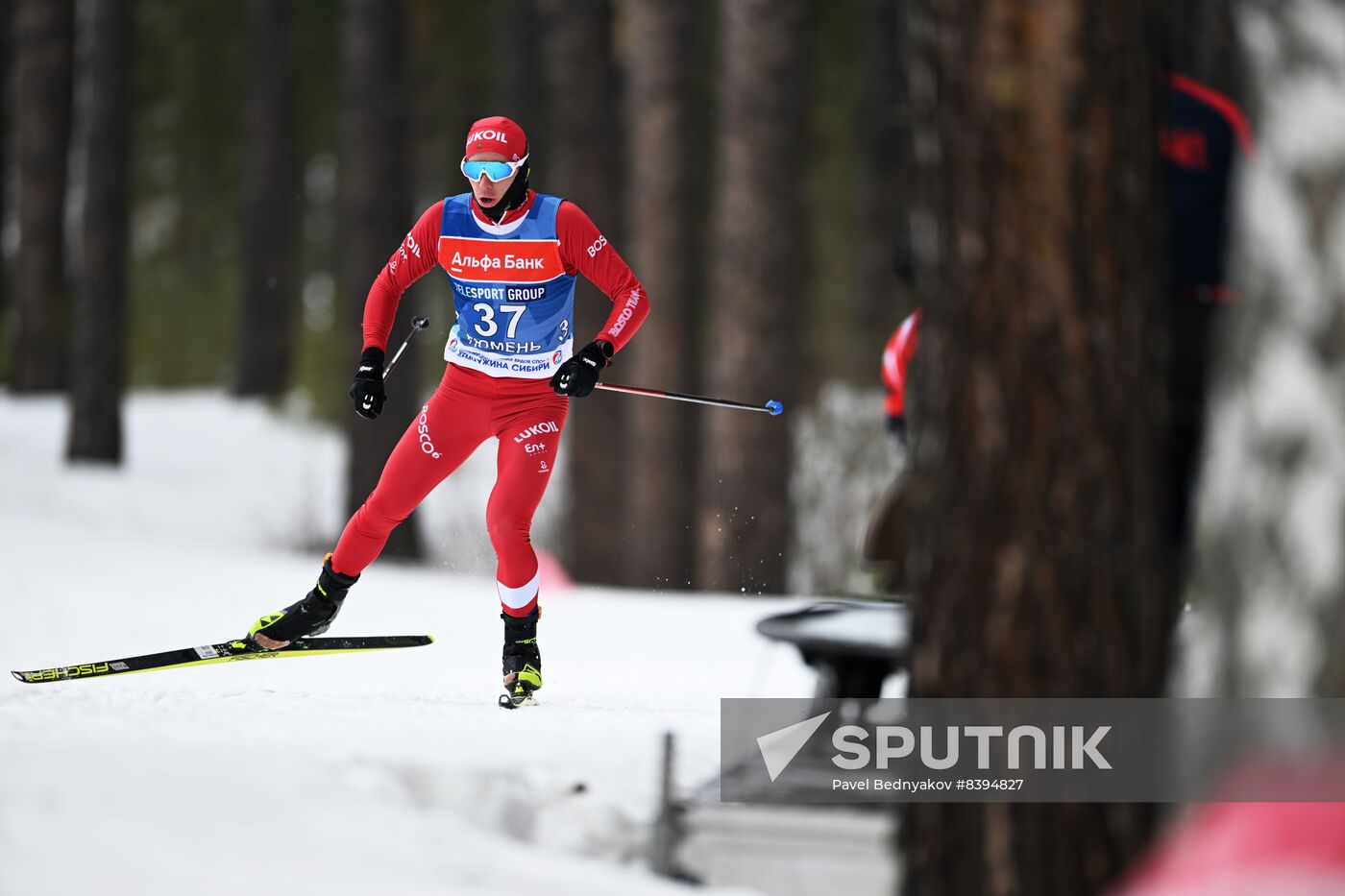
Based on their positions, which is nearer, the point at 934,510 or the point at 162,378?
the point at 934,510

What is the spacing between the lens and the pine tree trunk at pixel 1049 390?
333 cm

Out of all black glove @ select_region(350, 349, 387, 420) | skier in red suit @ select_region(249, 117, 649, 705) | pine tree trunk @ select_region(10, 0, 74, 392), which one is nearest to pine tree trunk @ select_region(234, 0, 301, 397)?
pine tree trunk @ select_region(10, 0, 74, 392)

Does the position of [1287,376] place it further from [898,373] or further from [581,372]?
[581,372]

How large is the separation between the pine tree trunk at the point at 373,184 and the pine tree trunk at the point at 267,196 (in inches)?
248

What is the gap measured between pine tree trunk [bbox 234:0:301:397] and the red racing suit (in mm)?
12155

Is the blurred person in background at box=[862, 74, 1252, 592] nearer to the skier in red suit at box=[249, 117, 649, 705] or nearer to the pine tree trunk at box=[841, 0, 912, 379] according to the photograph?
the skier in red suit at box=[249, 117, 649, 705]

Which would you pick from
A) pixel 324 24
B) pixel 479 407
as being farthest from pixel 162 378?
pixel 479 407

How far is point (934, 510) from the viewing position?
348 centimetres

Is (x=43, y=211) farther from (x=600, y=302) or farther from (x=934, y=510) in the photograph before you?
(x=934, y=510)

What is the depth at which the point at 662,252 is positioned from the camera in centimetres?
1192

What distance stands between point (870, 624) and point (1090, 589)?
156 centimetres

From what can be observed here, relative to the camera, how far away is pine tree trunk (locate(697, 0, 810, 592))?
10969 millimetres

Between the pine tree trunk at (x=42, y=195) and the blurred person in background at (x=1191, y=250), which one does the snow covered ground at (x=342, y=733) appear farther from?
the pine tree trunk at (x=42, y=195)

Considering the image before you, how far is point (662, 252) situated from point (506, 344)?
6.31 meters
